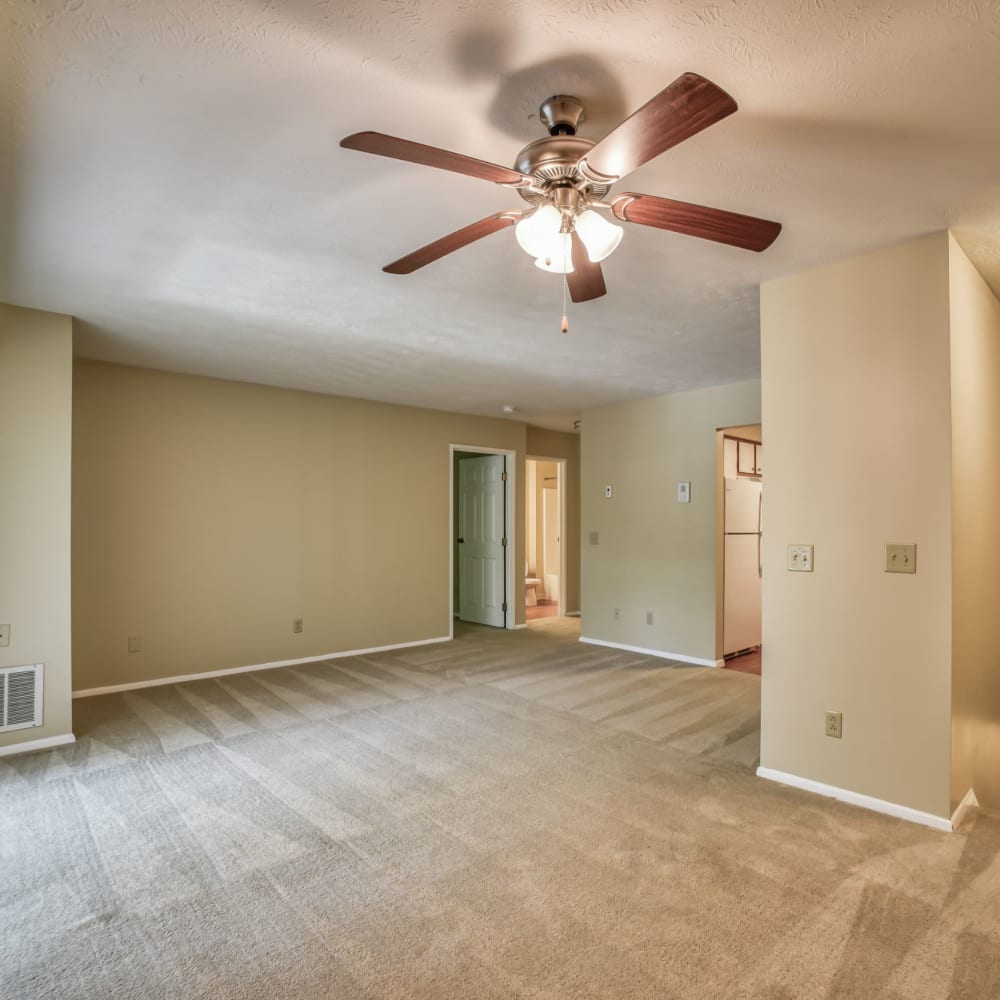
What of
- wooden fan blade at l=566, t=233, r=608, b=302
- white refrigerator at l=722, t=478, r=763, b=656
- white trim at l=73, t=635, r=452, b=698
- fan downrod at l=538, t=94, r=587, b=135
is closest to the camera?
fan downrod at l=538, t=94, r=587, b=135

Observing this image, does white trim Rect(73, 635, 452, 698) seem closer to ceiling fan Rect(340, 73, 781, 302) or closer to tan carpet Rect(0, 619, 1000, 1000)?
tan carpet Rect(0, 619, 1000, 1000)

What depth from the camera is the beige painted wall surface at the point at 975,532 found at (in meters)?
2.53

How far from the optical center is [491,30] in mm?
1406

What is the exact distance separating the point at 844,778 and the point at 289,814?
2.45 m

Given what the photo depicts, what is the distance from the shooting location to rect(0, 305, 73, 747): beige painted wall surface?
3.31m

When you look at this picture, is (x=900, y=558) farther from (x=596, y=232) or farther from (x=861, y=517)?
(x=596, y=232)

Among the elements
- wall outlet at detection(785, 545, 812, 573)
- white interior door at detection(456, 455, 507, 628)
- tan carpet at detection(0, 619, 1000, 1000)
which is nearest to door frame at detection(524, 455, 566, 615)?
white interior door at detection(456, 455, 507, 628)

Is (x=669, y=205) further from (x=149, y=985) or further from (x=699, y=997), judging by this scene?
(x=149, y=985)

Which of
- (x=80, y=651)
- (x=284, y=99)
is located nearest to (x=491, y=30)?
(x=284, y=99)

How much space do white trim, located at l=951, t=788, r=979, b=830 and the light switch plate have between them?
1.00m

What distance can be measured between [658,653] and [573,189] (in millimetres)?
4722

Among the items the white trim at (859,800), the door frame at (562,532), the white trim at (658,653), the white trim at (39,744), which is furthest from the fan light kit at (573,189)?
the door frame at (562,532)

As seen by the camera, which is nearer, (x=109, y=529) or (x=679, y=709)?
(x=679, y=709)

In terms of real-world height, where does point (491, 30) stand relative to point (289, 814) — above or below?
above
